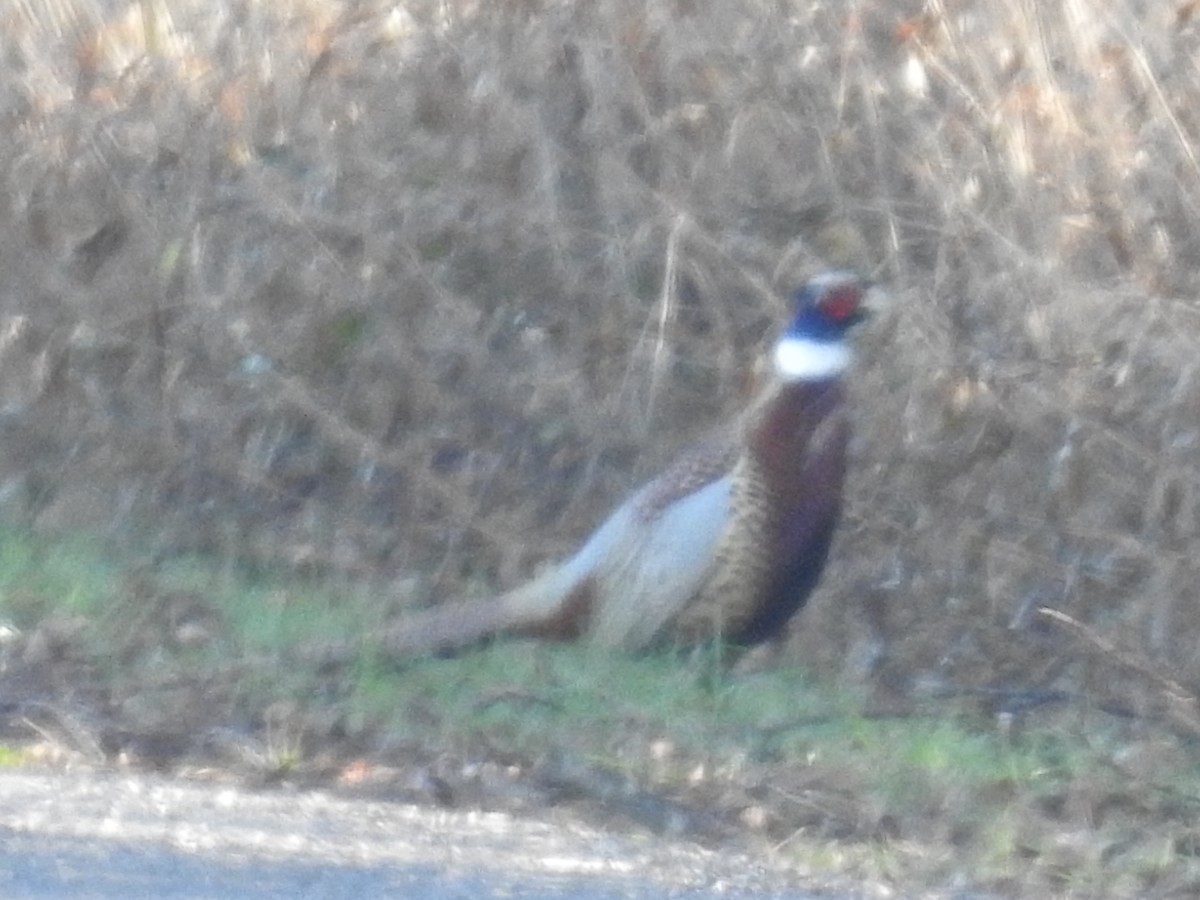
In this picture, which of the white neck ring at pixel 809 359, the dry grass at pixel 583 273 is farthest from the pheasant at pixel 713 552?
the dry grass at pixel 583 273

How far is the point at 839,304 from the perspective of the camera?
6543mm

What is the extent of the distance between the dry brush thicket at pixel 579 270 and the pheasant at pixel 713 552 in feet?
1.35

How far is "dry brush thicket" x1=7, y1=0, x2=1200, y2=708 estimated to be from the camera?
260 inches

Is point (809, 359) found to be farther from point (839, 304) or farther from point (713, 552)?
point (713, 552)

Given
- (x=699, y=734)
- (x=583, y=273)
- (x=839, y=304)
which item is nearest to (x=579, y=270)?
(x=583, y=273)

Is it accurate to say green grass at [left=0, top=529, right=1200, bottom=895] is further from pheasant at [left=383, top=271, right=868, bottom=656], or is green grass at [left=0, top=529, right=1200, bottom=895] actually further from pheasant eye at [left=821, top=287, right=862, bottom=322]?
pheasant eye at [left=821, top=287, right=862, bottom=322]

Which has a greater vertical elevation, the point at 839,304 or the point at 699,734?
the point at 839,304

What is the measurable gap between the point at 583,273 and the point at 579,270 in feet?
0.05

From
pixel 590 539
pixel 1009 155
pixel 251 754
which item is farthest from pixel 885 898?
pixel 1009 155

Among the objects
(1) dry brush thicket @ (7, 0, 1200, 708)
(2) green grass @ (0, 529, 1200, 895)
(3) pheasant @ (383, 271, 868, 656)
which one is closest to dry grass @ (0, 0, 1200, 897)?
(1) dry brush thicket @ (7, 0, 1200, 708)

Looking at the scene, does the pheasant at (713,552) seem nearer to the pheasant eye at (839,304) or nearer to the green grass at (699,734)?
the green grass at (699,734)

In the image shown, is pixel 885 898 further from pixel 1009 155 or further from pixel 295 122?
pixel 295 122

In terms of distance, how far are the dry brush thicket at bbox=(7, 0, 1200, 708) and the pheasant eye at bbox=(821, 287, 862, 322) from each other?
0.25m

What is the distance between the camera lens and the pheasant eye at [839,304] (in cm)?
654
